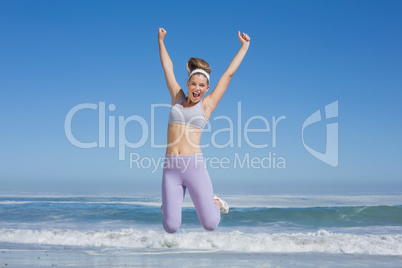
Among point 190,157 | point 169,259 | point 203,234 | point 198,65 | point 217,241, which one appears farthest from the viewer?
point 203,234

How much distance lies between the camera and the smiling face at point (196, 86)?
5.09 metres

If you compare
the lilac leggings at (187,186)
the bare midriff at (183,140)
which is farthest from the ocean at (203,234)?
the bare midriff at (183,140)

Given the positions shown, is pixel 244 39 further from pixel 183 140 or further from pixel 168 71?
pixel 183 140

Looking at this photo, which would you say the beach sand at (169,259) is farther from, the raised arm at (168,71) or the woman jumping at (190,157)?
the raised arm at (168,71)

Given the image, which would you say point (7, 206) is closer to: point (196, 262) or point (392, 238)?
point (196, 262)

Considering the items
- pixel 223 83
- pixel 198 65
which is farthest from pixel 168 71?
pixel 223 83

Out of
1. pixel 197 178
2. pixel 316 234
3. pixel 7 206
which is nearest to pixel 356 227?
pixel 316 234

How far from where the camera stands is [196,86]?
509 centimetres

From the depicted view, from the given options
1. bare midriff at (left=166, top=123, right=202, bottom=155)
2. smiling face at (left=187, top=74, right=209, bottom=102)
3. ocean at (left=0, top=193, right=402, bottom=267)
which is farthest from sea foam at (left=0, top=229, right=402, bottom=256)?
smiling face at (left=187, top=74, right=209, bottom=102)

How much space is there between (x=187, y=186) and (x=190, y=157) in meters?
0.34

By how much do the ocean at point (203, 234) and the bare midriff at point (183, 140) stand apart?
4.11m

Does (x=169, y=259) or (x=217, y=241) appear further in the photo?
(x=217, y=241)

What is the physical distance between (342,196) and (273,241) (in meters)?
13.4

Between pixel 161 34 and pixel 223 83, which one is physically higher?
pixel 161 34
